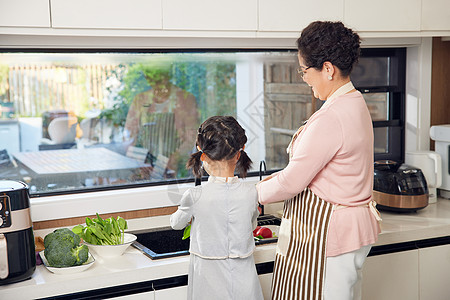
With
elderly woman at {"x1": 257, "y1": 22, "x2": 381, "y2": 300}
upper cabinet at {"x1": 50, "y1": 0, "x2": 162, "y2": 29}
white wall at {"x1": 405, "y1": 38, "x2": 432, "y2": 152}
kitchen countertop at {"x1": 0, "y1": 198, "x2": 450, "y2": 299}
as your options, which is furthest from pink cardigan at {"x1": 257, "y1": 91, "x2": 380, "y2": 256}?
white wall at {"x1": 405, "y1": 38, "x2": 432, "y2": 152}

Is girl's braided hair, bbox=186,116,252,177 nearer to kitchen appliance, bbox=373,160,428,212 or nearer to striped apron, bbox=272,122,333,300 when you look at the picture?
striped apron, bbox=272,122,333,300

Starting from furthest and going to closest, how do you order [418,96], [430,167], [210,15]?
[418,96]
[430,167]
[210,15]

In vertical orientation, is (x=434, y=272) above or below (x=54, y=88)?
below

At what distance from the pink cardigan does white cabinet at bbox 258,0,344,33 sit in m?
0.63

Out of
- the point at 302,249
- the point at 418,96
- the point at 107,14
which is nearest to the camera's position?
the point at 302,249

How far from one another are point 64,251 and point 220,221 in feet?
1.69

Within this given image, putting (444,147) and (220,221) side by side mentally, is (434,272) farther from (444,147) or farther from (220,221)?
(220,221)

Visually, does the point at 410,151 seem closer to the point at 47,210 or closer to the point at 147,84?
the point at 147,84

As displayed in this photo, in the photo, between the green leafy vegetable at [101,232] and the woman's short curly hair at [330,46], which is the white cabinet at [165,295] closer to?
the green leafy vegetable at [101,232]

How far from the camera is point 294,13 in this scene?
7.37 ft

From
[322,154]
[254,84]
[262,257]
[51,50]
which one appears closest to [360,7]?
[254,84]

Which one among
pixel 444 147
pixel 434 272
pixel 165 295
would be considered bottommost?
pixel 434 272

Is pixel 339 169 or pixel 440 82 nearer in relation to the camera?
pixel 339 169

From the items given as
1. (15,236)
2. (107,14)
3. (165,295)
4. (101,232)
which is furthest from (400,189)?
(15,236)
